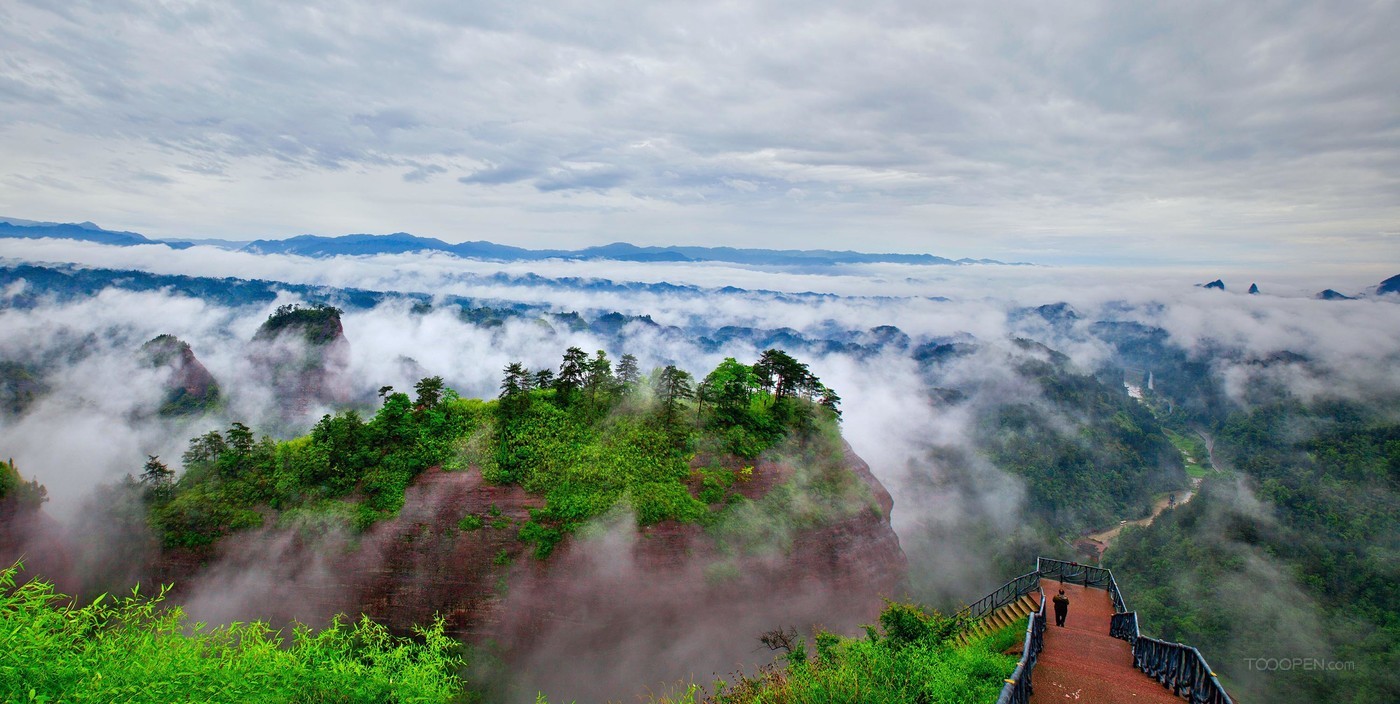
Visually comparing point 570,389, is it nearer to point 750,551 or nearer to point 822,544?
point 750,551

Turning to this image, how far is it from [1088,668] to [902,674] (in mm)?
5300

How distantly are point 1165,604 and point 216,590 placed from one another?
8654cm

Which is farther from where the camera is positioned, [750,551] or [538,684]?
[750,551]

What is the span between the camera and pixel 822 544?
3597 centimetres

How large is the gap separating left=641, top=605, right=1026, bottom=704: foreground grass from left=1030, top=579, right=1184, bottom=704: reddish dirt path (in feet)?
3.15

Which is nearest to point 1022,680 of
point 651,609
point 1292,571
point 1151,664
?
point 1151,664

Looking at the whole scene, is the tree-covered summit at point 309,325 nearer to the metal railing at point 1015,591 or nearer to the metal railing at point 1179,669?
the metal railing at point 1015,591

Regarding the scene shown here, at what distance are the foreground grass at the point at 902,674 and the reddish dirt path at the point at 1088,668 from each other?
3.15 feet

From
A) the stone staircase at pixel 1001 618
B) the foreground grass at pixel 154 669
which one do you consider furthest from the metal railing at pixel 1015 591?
the foreground grass at pixel 154 669

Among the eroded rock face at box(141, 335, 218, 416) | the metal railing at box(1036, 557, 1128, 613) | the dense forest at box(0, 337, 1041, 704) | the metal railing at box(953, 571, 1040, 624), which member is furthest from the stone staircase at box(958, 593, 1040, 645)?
the eroded rock face at box(141, 335, 218, 416)

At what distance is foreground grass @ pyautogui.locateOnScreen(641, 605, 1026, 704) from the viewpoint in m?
13.9

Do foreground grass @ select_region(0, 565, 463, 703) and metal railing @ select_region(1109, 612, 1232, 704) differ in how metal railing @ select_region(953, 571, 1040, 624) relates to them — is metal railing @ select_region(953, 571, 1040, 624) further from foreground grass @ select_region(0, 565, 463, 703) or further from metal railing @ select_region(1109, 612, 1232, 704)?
foreground grass @ select_region(0, 565, 463, 703)

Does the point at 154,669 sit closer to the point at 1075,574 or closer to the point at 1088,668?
the point at 1088,668

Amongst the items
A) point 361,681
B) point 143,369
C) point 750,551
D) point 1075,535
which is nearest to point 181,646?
point 361,681
